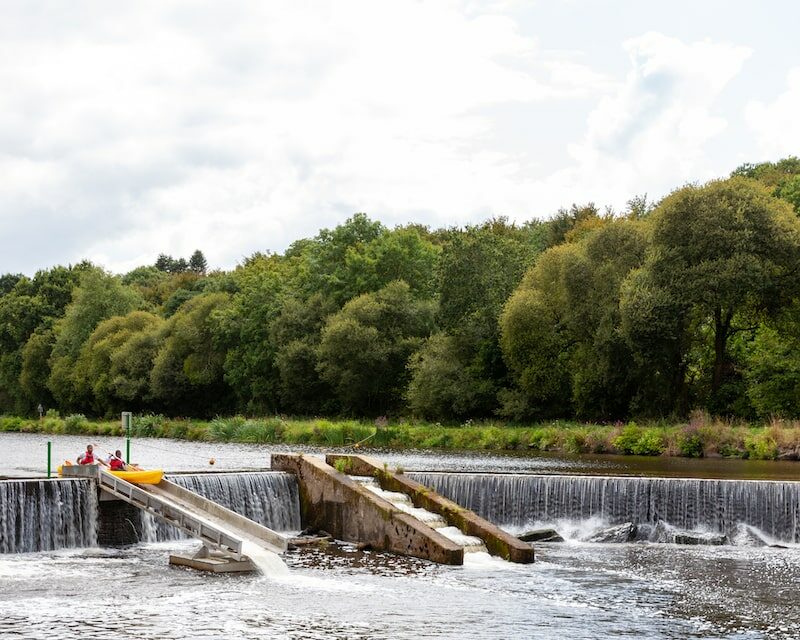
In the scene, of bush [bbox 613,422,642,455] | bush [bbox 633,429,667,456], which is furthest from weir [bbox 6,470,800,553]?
bush [bbox 613,422,642,455]

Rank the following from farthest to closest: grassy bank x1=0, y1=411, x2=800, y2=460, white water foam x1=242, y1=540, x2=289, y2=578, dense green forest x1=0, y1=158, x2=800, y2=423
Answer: dense green forest x1=0, y1=158, x2=800, y2=423
grassy bank x1=0, y1=411, x2=800, y2=460
white water foam x1=242, y1=540, x2=289, y2=578

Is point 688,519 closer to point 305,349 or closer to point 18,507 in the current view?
point 18,507

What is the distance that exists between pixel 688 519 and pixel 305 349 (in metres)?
52.5

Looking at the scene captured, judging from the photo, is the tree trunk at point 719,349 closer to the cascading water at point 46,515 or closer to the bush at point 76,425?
the cascading water at point 46,515

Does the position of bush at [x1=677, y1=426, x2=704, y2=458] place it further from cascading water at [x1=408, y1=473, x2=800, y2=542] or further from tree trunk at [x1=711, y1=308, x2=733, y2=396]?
cascading water at [x1=408, y1=473, x2=800, y2=542]

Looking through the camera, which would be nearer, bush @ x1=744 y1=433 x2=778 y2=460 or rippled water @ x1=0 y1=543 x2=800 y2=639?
rippled water @ x1=0 y1=543 x2=800 y2=639

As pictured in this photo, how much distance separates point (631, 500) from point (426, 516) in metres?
6.38

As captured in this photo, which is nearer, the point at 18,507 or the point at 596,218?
the point at 18,507

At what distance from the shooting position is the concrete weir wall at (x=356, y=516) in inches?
1011

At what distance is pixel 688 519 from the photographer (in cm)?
3059

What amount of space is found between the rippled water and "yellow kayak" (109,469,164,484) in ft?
6.82

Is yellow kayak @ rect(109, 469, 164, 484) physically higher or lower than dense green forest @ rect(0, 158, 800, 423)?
lower

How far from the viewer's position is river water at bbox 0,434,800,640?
1820 cm

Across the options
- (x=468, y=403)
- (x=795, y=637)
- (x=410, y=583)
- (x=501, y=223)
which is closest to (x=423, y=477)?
(x=410, y=583)
